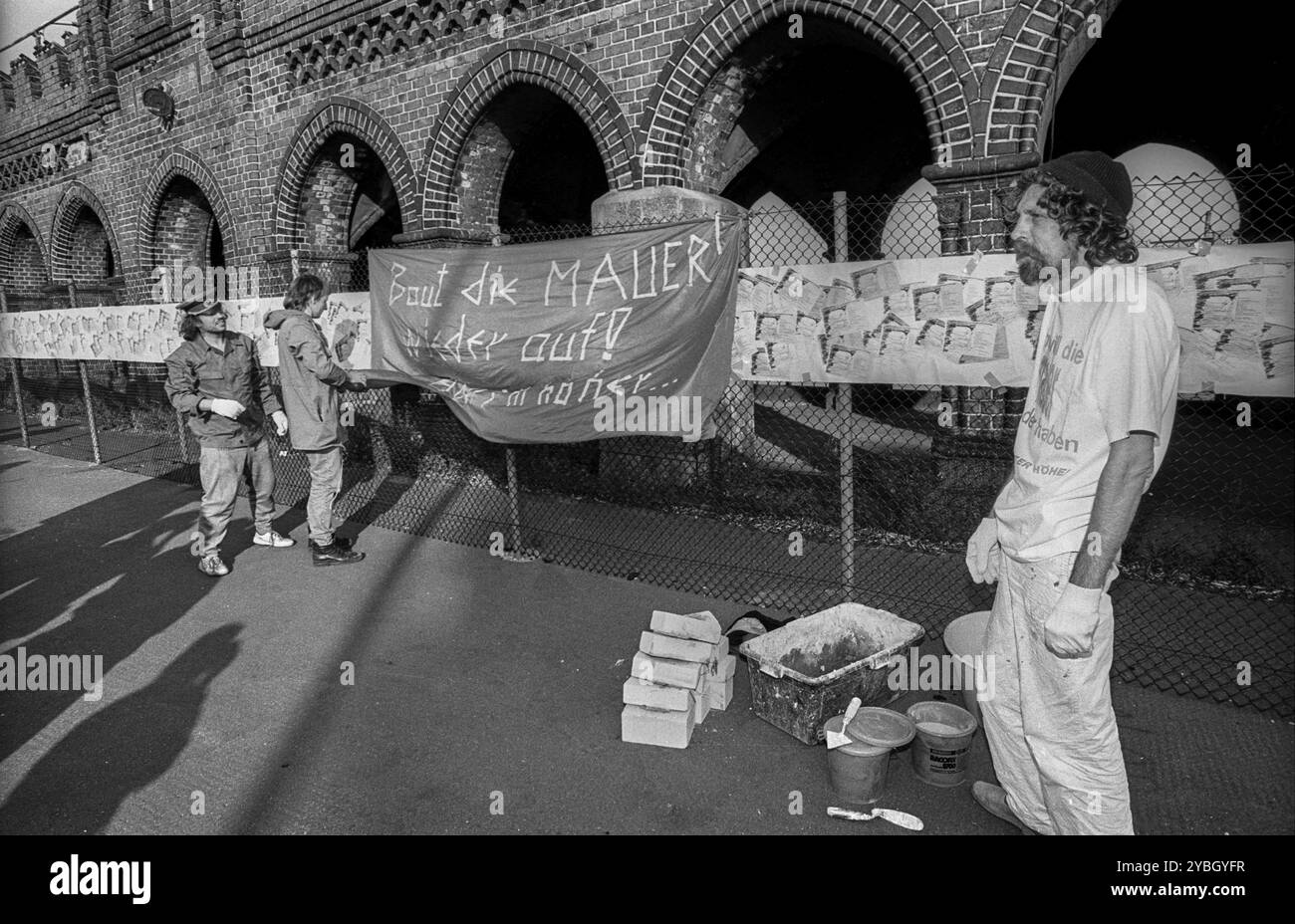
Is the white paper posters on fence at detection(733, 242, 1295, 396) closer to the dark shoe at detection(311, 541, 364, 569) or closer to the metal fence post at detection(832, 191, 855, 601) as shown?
the metal fence post at detection(832, 191, 855, 601)

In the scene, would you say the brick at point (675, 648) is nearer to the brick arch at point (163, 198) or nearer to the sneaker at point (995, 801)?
the sneaker at point (995, 801)

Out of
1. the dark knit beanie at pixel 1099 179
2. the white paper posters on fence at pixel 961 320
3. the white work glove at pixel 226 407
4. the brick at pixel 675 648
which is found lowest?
the brick at pixel 675 648

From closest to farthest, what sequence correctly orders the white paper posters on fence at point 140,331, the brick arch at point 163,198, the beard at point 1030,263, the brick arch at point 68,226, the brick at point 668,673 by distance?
the beard at point 1030,263
the brick at point 668,673
the white paper posters on fence at point 140,331
the brick arch at point 163,198
the brick arch at point 68,226

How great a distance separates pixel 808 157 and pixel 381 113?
6.63 meters

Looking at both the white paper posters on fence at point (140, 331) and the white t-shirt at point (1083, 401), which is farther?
the white paper posters on fence at point (140, 331)

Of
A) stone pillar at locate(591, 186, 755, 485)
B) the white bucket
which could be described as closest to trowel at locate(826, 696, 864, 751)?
the white bucket

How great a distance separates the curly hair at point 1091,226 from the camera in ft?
8.52

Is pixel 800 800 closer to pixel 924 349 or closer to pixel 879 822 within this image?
pixel 879 822

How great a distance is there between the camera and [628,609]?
17.6 ft

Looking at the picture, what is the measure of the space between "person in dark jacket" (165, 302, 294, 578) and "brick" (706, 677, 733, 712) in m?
4.16

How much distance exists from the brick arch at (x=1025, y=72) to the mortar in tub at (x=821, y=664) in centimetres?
354

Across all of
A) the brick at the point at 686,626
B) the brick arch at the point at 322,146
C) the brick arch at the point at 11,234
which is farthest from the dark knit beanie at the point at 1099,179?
the brick arch at the point at 11,234
